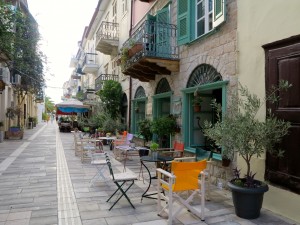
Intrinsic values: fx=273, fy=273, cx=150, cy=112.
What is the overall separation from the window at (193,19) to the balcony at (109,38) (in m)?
8.89

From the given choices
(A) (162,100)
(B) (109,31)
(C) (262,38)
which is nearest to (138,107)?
(A) (162,100)

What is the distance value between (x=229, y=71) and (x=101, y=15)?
58.6 feet

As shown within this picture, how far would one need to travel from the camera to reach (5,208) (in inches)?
189

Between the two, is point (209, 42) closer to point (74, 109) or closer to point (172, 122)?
point (172, 122)

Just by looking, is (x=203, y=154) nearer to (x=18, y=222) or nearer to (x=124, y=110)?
(x=18, y=222)

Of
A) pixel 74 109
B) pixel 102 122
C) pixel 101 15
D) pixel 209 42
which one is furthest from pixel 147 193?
pixel 101 15

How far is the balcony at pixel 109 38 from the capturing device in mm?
16736

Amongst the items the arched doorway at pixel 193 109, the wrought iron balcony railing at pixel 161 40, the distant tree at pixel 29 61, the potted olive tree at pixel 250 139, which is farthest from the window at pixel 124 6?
the potted olive tree at pixel 250 139

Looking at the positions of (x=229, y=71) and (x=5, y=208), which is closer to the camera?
(x=5, y=208)

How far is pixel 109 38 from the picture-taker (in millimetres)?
16766

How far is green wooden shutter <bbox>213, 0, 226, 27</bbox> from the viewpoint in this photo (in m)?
6.21

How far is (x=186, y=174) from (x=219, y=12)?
403 cm

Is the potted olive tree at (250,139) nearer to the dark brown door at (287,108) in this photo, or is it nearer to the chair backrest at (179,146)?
the dark brown door at (287,108)

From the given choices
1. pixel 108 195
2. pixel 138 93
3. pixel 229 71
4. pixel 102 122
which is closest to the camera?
pixel 108 195
